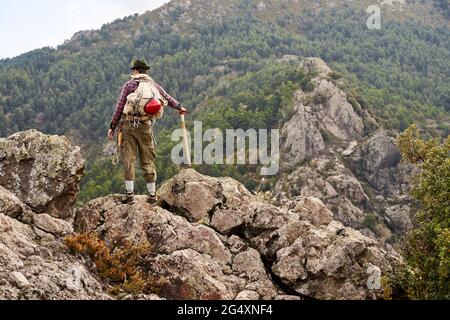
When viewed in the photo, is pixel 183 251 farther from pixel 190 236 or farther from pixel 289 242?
pixel 289 242

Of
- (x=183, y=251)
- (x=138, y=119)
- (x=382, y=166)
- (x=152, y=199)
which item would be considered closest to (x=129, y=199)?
(x=152, y=199)

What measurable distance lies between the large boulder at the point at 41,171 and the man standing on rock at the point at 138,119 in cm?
138

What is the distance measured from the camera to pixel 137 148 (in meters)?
13.8

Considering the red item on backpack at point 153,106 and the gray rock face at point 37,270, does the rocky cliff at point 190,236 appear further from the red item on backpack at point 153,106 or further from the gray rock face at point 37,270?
the red item on backpack at point 153,106

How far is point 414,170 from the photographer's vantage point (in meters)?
110

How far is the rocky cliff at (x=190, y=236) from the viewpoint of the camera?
11422 millimetres

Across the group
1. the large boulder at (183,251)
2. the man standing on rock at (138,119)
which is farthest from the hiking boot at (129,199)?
the large boulder at (183,251)

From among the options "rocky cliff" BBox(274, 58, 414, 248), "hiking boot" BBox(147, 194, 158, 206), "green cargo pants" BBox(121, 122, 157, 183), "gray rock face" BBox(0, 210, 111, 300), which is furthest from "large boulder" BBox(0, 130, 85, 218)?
"rocky cliff" BBox(274, 58, 414, 248)

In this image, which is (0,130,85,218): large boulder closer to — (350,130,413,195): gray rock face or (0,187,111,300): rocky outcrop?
(0,187,111,300): rocky outcrop

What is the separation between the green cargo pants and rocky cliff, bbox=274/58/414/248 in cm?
8158

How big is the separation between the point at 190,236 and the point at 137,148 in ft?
9.88

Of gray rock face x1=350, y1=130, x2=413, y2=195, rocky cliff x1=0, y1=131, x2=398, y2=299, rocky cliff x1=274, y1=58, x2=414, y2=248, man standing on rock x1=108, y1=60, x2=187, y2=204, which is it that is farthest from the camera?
gray rock face x1=350, y1=130, x2=413, y2=195

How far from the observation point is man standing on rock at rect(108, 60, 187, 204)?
12883mm

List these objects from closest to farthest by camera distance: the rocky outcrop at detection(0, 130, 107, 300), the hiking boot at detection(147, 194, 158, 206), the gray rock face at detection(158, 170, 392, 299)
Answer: the rocky outcrop at detection(0, 130, 107, 300) → the gray rock face at detection(158, 170, 392, 299) → the hiking boot at detection(147, 194, 158, 206)
